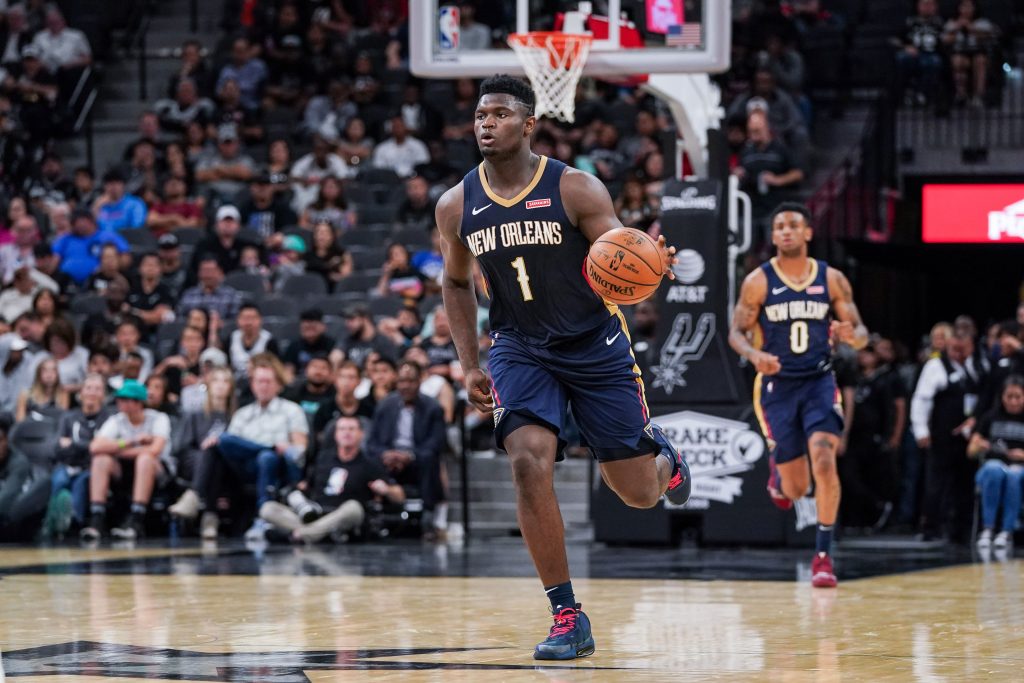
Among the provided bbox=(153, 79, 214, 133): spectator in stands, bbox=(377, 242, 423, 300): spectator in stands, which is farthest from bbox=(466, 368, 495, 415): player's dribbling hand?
bbox=(153, 79, 214, 133): spectator in stands

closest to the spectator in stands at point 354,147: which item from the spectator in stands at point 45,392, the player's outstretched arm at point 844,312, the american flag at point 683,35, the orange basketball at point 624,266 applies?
the spectator in stands at point 45,392

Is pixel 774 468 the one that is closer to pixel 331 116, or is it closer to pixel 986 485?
pixel 986 485

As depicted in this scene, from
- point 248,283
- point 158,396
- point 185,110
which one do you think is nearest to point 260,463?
point 158,396

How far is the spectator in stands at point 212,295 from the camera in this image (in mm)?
17094

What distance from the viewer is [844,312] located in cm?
1011

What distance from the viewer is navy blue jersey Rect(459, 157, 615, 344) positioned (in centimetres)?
632

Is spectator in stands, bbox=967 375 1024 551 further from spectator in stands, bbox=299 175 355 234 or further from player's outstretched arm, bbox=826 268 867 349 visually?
spectator in stands, bbox=299 175 355 234

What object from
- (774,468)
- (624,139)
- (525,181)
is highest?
(624,139)

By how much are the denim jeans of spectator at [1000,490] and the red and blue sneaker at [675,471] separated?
6.72m

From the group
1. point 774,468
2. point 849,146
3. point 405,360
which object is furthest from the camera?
point 849,146

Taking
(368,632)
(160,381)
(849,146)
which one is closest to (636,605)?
(368,632)

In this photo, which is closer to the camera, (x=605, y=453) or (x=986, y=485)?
(x=605, y=453)

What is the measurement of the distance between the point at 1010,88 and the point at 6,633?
51.6ft

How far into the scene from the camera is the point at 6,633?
23.0 ft
